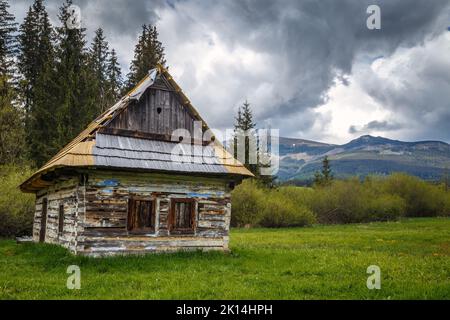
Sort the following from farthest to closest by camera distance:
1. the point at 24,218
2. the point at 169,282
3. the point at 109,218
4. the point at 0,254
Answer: the point at 24,218 < the point at 0,254 < the point at 109,218 < the point at 169,282

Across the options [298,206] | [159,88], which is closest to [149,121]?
[159,88]

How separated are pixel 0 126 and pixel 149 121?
19.4m

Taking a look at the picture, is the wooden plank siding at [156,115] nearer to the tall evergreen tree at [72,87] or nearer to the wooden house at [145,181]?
the wooden house at [145,181]

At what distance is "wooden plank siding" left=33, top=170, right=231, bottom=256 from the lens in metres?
14.0

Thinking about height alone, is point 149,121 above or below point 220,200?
above

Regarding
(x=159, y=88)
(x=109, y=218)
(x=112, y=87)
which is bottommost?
(x=109, y=218)

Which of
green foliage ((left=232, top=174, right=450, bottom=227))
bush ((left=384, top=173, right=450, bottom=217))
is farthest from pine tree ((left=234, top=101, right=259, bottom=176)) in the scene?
bush ((left=384, top=173, right=450, bottom=217))

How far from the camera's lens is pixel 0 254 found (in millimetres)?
16438

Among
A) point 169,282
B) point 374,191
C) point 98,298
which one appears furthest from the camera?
point 374,191

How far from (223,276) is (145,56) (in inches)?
1223

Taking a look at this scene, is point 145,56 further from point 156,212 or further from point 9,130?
point 156,212

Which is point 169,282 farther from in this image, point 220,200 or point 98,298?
point 220,200

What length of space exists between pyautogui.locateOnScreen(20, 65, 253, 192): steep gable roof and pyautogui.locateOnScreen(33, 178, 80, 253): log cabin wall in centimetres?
102

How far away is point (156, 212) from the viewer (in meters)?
15.3
